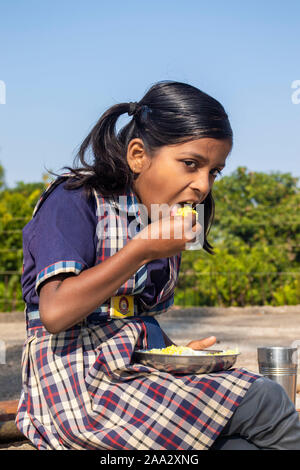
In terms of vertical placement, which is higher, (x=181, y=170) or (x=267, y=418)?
(x=181, y=170)

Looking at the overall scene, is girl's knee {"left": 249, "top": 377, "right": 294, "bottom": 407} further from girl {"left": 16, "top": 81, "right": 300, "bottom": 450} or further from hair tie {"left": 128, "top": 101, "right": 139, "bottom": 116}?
hair tie {"left": 128, "top": 101, "right": 139, "bottom": 116}

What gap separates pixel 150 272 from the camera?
2.31m

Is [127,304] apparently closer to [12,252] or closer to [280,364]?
[280,364]

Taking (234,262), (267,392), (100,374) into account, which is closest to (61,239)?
(100,374)

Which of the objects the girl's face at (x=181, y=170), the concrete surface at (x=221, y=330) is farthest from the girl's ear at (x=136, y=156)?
the concrete surface at (x=221, y=330)

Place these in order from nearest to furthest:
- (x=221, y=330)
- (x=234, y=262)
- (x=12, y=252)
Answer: (x=221, y=330)
(x=12, y=252)
(x=234, y=262)

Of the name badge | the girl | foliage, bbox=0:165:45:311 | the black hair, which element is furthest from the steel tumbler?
foliage, bbox=0:165:45:311

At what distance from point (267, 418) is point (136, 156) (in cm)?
106

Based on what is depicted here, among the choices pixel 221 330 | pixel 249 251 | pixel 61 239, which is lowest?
pixel 221 330

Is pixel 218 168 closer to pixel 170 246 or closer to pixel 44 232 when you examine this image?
pixel 170 246

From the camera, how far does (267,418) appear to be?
200cm

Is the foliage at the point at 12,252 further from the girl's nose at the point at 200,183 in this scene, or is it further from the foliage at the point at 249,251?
the girl's nose at the point at 200,183

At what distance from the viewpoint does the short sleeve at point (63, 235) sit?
1.96 m

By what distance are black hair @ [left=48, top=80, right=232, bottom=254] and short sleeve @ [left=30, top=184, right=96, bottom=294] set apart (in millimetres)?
86
